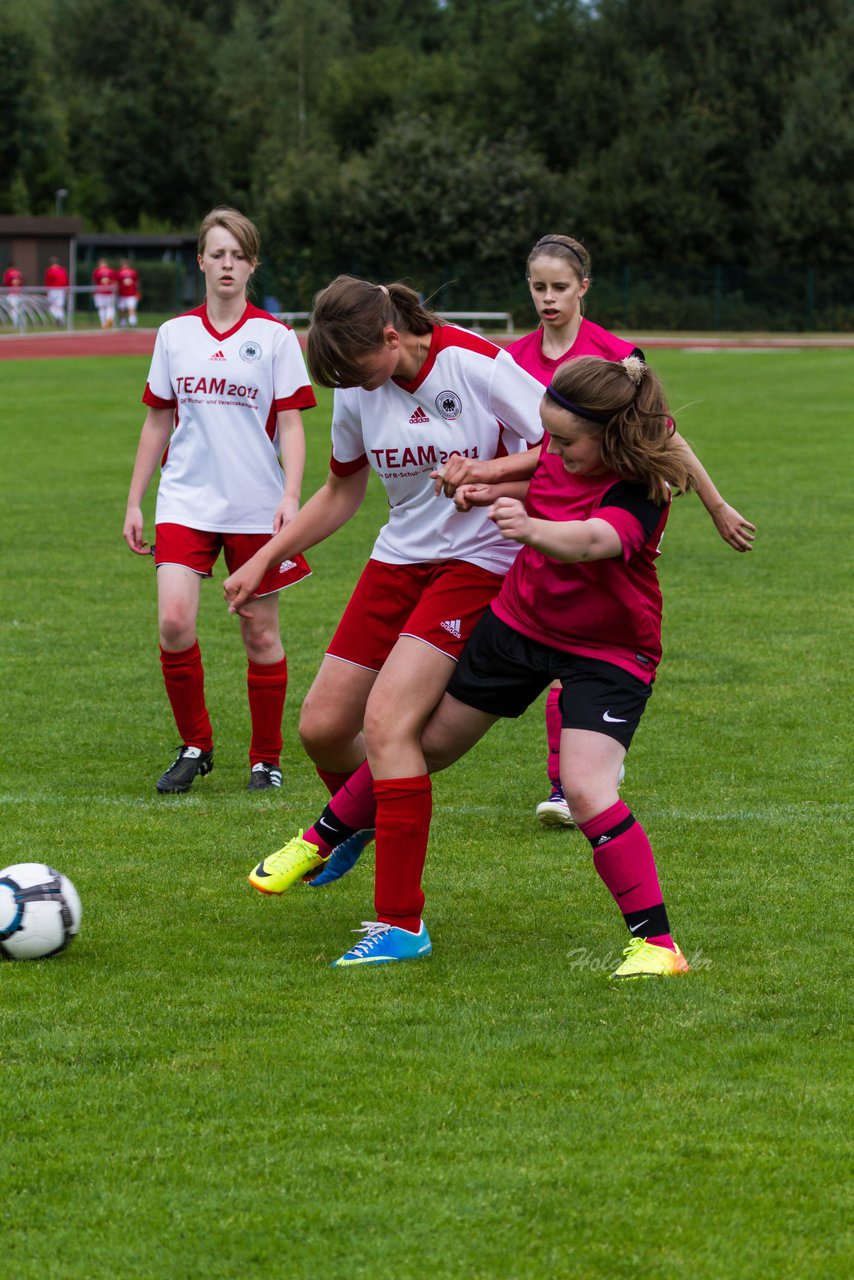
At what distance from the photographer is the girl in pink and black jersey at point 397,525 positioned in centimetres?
439

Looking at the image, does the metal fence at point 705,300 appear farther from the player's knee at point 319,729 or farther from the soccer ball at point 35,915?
the soccer ball at point 35,915

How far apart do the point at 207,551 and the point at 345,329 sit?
2.38 metres

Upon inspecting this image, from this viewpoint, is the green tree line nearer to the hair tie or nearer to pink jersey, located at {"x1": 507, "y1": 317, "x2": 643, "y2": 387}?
pink jersey, located at {"x1": 507, "y1": 317, "x2": 643, "y2": 387}

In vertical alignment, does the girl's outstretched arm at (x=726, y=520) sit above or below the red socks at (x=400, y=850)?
above

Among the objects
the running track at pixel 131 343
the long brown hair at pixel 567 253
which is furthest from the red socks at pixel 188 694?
the running track at pixel 131 343

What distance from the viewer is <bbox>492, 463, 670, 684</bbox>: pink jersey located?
4207 mm

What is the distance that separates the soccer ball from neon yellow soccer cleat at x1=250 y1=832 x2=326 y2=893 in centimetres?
64

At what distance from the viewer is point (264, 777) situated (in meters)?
6.43

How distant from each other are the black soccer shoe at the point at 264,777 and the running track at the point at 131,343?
3041 cm

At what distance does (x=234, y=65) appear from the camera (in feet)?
262

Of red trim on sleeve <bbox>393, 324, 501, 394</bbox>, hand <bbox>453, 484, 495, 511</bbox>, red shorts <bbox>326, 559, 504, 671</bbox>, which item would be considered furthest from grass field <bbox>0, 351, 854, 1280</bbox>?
red trim on sleeve <bbox>393, 324, 501, 394</bbox>

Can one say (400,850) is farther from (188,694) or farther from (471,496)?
(188,694)

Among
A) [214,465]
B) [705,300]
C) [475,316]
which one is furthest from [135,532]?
[705,300]

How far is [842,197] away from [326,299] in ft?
170
